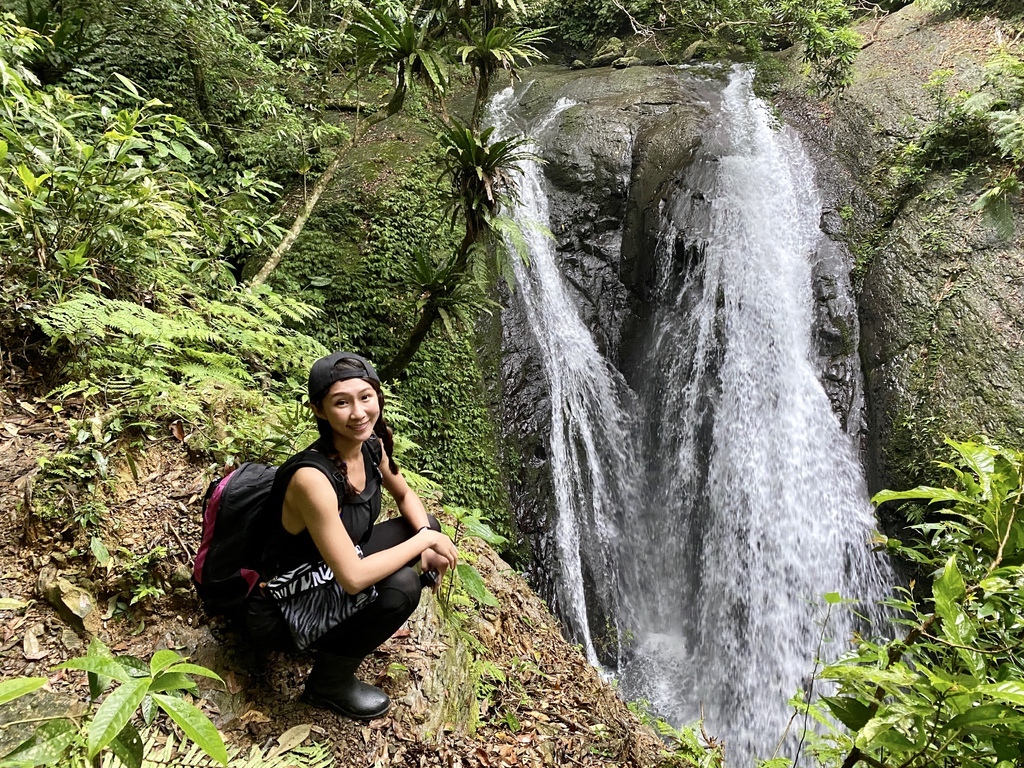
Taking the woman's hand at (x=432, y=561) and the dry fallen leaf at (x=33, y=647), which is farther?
the woman's hand at (x=432, y=561)

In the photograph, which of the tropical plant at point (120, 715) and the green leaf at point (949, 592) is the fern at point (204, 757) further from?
the green leaf at point (949, 592)

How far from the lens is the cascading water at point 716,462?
645 centimetres

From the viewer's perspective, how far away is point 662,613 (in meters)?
7.24

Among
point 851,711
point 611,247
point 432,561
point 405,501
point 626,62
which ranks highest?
point 626,62

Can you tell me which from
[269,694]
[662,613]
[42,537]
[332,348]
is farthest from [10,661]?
[662,613]

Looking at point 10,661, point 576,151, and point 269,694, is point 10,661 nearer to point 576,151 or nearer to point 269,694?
point 269,694

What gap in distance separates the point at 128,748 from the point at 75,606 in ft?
4.96

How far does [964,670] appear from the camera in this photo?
1.66 metres

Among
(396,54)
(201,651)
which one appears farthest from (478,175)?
(201,651)

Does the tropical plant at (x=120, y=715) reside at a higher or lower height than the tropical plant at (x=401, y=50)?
lower

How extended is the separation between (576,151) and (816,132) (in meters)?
4.17

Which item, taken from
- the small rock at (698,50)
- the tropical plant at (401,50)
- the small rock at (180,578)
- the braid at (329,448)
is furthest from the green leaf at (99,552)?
the small rock at (698,50)

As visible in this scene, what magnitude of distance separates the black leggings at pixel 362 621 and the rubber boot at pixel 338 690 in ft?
0.17

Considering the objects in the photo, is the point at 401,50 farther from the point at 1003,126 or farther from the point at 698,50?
the point at 698,50
